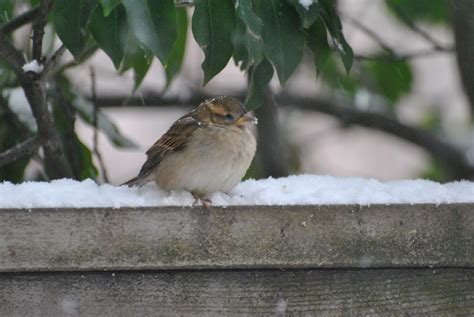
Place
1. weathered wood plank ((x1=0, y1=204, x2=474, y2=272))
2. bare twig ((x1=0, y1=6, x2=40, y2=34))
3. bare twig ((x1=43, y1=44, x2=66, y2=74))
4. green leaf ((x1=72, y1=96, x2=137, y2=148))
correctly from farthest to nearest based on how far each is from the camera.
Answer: green leaf ((x1=72, y1=96, x2=137, y2=148)), bare twig ((x1=0, y1=6, x2=40, y2=34)), bare twig ((x1=43, y1=44, x2=66, y2=74)), weathered wood plank ((x1=0, y1=204, x2=474, y2=272))

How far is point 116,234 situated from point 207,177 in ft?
2.89

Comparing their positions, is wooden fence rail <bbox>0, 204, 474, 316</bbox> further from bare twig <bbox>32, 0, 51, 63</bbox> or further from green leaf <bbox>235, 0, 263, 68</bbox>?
bare twig <bbox>32, 0, 51, 63</bbox>

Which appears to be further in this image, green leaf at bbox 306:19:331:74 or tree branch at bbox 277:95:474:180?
tree branch at bbox 277:95:474:180

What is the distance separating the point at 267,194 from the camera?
2727mm

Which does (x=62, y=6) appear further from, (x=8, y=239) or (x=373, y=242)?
(x=373, y=242)

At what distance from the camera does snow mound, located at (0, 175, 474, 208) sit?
255 cm

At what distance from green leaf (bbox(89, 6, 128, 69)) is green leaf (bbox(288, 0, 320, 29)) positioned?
47 cm

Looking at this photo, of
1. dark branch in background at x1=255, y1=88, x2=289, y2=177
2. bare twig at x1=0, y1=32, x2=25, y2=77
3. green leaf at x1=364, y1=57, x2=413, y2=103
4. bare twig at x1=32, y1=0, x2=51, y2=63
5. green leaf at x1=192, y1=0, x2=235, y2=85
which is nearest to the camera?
green leaf at x1=192, y1=0, x2=235, y2=85

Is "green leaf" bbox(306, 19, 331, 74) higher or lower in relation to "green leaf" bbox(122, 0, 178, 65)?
lower

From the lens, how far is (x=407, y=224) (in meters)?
2.61

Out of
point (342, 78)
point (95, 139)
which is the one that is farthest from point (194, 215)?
point (342, 78)

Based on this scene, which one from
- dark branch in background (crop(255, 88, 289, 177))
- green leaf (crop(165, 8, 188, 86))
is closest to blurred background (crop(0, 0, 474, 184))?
dark branch in background (crop(255, 88, 289, 177))

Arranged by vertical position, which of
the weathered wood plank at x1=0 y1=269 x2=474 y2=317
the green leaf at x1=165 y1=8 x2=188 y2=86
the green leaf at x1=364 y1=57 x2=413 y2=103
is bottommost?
the green leaf at x1=364 y1=57 x2=413 y2=103

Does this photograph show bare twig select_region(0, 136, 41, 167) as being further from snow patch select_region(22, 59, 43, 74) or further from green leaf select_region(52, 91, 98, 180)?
green leaf select_region(52, 91, 98, 180)
